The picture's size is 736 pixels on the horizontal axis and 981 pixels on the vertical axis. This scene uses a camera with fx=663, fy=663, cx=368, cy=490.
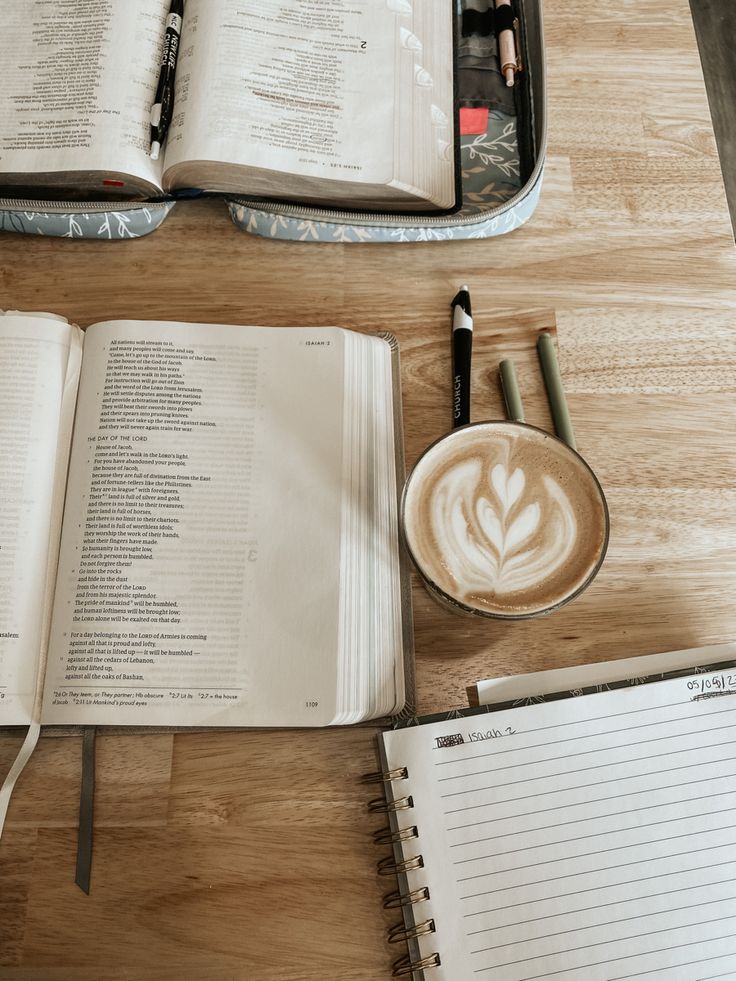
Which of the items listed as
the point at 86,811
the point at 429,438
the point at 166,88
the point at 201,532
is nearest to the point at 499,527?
the point at 429,438

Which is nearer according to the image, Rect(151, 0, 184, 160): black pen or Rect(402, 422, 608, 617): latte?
Rect(402, 422, 608, 617): latte

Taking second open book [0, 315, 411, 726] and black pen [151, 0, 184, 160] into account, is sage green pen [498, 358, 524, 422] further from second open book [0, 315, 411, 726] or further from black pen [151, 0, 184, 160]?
black pen [151, 0, 184, 160]

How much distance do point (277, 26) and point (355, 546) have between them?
1.73 ft

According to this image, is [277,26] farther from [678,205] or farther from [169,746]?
[169,746]

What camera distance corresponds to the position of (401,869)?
463 mm

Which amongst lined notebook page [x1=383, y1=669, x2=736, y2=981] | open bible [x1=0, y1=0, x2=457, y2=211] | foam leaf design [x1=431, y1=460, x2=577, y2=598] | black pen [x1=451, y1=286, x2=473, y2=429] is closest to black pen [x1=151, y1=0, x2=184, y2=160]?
open bible [x1=0, y1=0, x2=457, y2=211]

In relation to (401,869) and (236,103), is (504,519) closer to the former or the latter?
(401,869)

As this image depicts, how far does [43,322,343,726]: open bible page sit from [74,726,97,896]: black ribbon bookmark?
21 mm

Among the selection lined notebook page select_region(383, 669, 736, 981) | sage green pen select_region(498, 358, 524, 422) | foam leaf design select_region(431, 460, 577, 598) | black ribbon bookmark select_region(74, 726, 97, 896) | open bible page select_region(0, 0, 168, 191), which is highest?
open bible page select_region(0, 0, 168, 191)

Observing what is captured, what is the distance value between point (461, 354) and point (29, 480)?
1.28 ft

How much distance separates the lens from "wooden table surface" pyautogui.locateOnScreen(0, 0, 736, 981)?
474mm

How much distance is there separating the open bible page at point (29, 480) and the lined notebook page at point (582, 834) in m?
0.29

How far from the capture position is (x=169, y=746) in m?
0.51

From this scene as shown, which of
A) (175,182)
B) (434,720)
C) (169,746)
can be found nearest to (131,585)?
(169,746)
